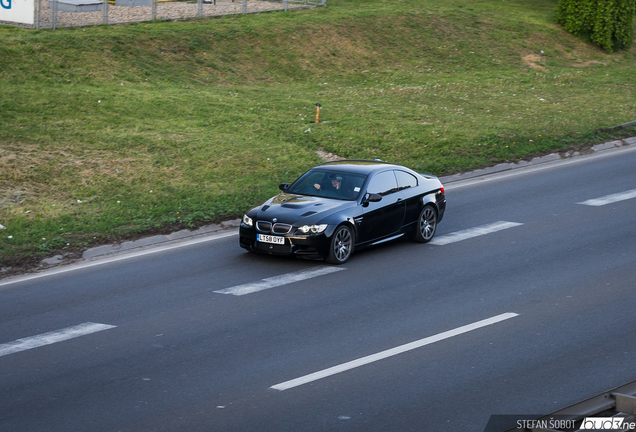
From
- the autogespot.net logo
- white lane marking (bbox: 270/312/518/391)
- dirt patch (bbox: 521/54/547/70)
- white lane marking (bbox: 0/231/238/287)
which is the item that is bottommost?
white lane marking (bbox: 0/231/238/287)

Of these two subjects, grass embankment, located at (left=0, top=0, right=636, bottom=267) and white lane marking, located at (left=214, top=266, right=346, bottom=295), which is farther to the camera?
grass embankment, located at (left=0, top=0, right=636, bottom=267)

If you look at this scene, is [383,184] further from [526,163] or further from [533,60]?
[533,60]

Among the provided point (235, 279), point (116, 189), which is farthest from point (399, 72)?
point (235, 279)

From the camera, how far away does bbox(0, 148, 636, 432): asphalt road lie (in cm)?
729

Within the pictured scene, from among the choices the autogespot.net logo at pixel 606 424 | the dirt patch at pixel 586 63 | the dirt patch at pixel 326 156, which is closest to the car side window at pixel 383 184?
the dirt patch at pixel 326 156

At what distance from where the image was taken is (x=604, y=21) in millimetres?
35844

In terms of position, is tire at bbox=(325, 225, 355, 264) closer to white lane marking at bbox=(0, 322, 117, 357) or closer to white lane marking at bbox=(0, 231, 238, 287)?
white lane marking at bbox=(0, 231, 238, 287)

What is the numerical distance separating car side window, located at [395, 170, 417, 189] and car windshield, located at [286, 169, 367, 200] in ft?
2.69

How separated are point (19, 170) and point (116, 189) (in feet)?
7.06

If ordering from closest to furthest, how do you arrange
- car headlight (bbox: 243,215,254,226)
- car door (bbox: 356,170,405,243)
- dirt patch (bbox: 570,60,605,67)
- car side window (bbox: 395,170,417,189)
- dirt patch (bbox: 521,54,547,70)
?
car headlight (bbox: 243,215,254,226) → car door (bbox: 356,170,405,243) → car side window (bbox: 395,170,417,189) → dirt patch (bbox: 521,54,547,70) → dirt patch (bbox: 570,60,605,67)

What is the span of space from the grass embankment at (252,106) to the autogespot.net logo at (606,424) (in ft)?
32.8

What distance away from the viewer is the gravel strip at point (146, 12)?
27.9 m

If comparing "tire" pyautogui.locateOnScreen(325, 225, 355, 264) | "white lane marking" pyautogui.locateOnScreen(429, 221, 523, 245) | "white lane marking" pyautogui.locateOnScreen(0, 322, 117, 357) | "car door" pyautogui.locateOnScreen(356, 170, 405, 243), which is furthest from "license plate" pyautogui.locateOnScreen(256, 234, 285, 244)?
"white lane marking" pyautogui.locateOnScreen(0, 322, 117, 357)

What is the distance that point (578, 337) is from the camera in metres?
9.12
